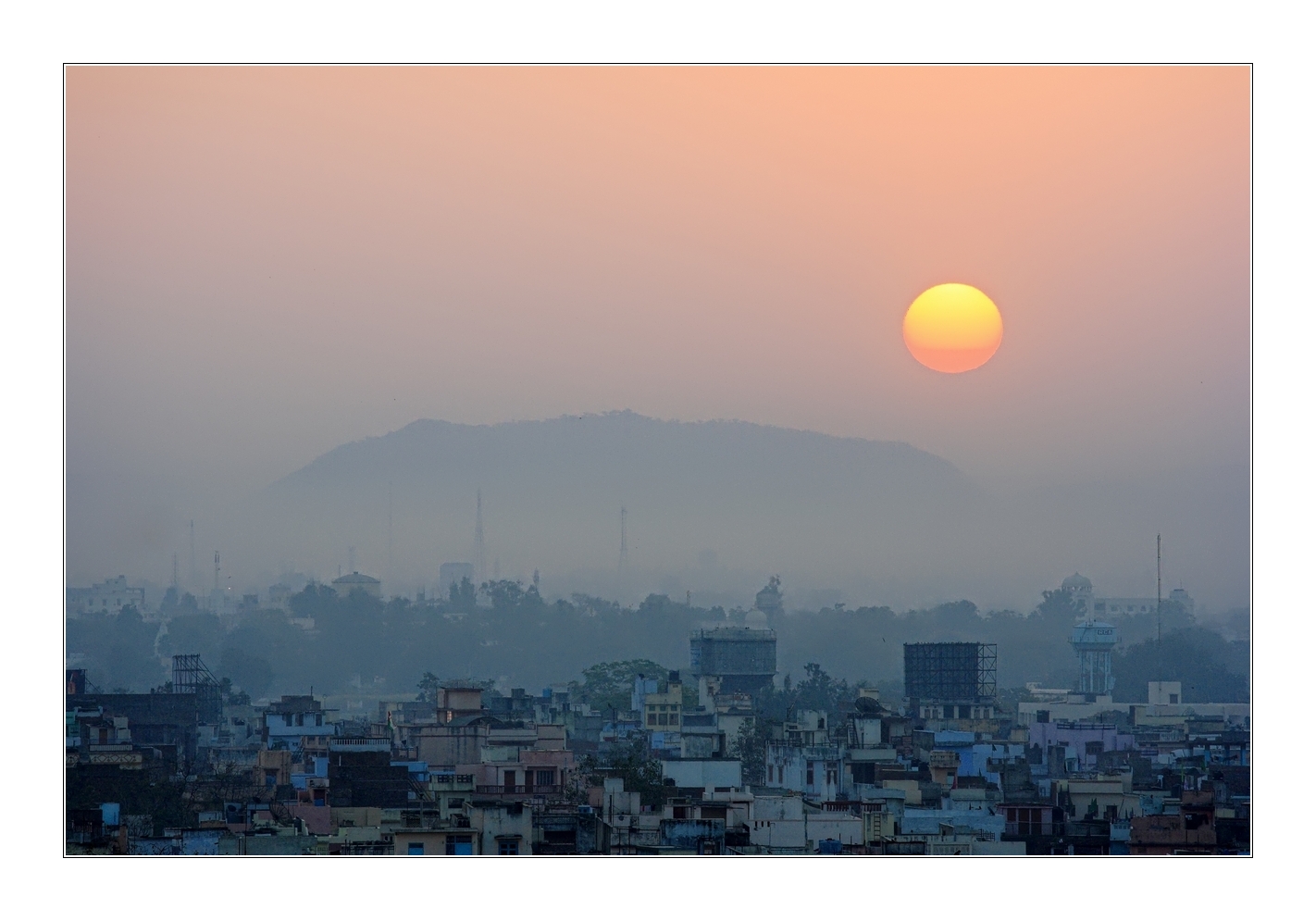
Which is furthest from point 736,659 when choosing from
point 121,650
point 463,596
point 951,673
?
point 121,650

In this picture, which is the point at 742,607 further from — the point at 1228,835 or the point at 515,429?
the point at 1228,835

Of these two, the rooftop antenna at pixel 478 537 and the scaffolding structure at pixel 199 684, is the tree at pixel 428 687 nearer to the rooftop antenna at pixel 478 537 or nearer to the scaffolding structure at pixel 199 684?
the rooftop antenna at pixel 478 537

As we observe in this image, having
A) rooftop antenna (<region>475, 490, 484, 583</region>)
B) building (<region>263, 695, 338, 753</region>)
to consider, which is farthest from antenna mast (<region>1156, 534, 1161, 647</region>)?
building (<region>263, 695, 338, 753</region>)

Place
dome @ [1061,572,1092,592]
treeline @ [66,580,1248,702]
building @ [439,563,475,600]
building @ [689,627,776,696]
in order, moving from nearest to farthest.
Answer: dome @ [1061,572,1092,592]
treeline @ [66,580,1248,702]
building @ [439,563,475,600]
building @ [689,627,776,696]

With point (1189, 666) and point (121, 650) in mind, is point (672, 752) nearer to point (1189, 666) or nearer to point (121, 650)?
point (121, 650)

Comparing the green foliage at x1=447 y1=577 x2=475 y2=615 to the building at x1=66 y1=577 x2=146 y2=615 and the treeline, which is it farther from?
the building at x1=66 y1=577 x2=146 y2=615

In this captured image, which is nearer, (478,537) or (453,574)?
(453,574)

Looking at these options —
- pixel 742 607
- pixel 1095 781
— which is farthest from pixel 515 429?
pixel 1095 781
